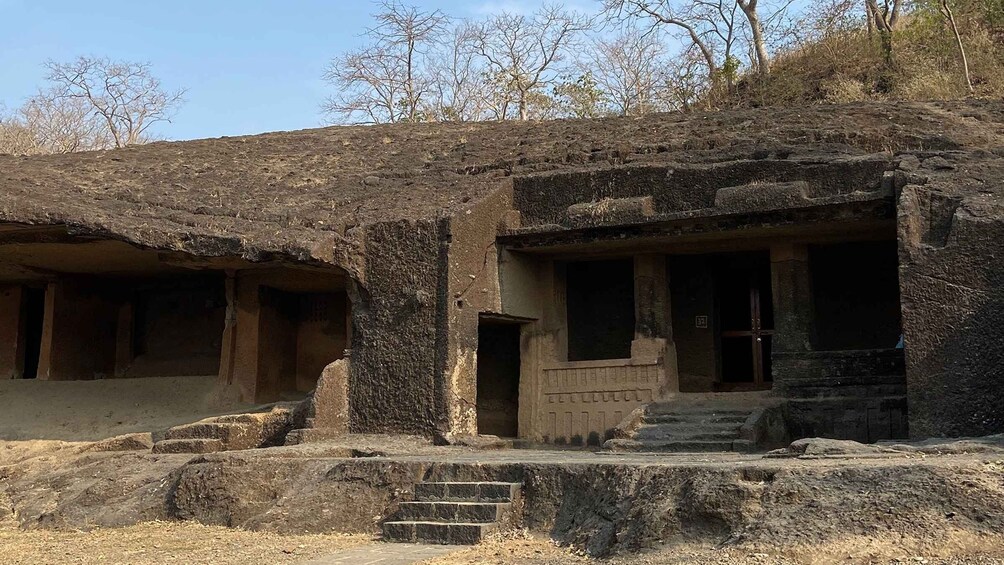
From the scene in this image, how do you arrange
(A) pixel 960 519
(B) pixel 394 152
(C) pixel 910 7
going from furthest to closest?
(C) pixel 910 7, (B) pixel 394 152, (A) pixel 960 519

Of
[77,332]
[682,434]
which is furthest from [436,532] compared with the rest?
[77,332]

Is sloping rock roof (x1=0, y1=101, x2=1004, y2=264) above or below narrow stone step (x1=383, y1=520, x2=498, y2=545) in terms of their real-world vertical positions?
above

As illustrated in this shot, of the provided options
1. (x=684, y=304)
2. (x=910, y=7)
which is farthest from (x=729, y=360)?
(x=910, y=7)

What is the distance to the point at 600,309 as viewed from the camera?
1244cm

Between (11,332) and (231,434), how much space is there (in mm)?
5112

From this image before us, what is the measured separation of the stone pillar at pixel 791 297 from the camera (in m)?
10.5

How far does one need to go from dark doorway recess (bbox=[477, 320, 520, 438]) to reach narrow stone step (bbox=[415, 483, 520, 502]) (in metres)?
5.32

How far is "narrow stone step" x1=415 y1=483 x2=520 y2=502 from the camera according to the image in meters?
6.98

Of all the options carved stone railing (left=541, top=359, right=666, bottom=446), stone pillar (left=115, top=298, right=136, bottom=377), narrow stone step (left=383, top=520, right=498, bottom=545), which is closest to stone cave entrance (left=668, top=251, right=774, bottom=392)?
carved stone railing (left=541, top=359, right=666, bottom=446)

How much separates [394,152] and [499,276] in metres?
3.61

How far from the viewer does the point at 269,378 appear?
12719mm

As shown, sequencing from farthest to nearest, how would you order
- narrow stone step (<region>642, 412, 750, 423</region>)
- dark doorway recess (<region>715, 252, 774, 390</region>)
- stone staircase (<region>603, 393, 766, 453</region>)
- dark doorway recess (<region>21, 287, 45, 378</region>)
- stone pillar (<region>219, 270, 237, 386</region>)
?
dark doorway recess (<region>21, 287, 45, 378</region>)
stone pillar (<region>219, 270, 237, 386</region>)
dark doorway recess (<region>715, 252, 774, 390</region>)
narrow stone step (<region>642, 412, 750, 423</region>)
stone staircase (<region>603, 393, 766, 453</region>)

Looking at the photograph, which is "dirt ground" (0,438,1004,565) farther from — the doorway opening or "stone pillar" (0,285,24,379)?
"stone pillar" (0,285,24,379)

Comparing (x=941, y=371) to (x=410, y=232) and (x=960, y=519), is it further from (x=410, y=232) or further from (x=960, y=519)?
(x=410, y=232)
